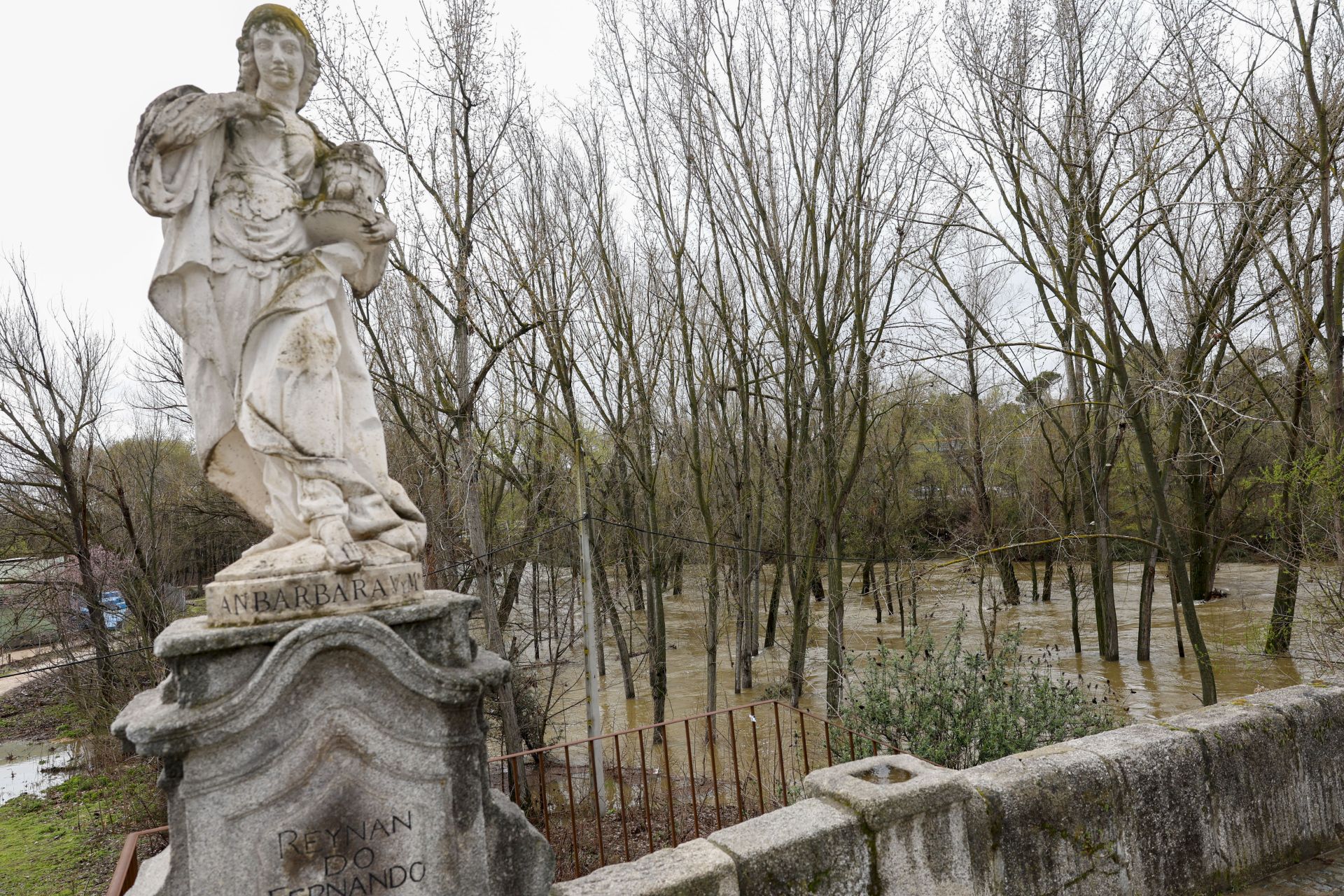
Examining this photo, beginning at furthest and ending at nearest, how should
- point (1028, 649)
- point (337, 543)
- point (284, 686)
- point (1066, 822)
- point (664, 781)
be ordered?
point (1028, 649)
point (664, 781)
point (1066, 822)
point (337, 543)
point (284, 686)

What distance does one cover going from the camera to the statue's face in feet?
9.97

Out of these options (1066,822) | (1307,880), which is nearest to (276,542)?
(1066,822)

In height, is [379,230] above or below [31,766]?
above

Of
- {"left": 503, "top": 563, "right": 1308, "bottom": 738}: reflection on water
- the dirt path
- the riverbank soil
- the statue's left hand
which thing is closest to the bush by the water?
the dirt path

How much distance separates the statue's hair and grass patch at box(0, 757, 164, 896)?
8.41m

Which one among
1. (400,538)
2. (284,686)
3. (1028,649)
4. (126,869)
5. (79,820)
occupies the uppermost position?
(400,538)

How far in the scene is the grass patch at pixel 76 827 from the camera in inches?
316

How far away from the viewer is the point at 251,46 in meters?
3.05

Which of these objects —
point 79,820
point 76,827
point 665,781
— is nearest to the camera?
point 665,781

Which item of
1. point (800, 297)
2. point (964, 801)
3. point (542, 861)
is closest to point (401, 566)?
point (542, 861)

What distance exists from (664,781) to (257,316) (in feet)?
28.7

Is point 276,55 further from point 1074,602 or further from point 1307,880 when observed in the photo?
point 1074,602

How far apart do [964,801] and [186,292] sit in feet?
12.5

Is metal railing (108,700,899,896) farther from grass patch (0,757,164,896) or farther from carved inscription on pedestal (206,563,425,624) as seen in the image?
carved inscription on pedestal (206,563,425,624)
